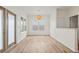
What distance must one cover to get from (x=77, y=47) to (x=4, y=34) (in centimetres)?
300

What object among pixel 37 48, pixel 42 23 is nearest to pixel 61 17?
pixel 37 48

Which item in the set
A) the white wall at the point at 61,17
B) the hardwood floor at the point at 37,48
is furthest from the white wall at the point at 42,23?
the hardwood floor at the point at 37,48

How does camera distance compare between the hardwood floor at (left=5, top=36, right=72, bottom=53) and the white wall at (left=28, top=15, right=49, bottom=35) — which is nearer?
the hardwood floor at (left=5, top=36, right=72, bottom=53)

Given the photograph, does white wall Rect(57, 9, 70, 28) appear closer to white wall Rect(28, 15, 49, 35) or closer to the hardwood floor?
the hardwood floor

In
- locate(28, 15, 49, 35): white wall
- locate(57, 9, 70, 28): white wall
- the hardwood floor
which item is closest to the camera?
the hardwood floor

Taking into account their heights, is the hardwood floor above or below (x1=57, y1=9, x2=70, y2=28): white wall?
Result: below

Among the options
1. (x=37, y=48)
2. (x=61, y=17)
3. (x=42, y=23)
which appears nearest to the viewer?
(x=37, y=48)

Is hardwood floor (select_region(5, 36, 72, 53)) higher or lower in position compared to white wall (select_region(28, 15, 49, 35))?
lower

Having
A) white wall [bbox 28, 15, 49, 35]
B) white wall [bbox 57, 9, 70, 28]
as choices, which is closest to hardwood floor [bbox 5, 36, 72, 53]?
white wall [bbox 57, 9, 70, 28]

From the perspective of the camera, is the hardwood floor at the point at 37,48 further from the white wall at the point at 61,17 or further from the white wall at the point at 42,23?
the white wall at the point at 42,23

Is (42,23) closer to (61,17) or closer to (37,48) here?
(61,17)

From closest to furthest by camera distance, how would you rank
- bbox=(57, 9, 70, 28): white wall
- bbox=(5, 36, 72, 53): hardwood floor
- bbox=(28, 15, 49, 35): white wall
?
bbox=(5, 36, 72, 53): hardwood floor < bbox=(57, 9, 70, 28): white wall < bbox=(28, 15, 49, 35): white wall

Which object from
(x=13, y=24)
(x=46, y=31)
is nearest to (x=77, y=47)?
(x=13, y=24)
